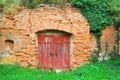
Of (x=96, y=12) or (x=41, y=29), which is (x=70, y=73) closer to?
(x=41, y=29)

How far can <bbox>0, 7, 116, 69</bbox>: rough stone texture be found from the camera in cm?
1409

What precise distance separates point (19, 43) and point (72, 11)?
2.57m

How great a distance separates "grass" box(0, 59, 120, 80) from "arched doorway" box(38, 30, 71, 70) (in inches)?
37.3

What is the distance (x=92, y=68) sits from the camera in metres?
13.7

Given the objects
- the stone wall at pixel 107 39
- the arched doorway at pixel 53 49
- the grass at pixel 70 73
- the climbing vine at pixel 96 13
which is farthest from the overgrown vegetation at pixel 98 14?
the arched doorway at pixel 53 49

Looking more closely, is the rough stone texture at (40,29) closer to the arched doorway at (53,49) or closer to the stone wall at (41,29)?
the stone wall at (41,29)

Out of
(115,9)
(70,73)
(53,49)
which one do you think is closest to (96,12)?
(115,9)

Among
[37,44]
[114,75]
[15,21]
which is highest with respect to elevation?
[15,21]

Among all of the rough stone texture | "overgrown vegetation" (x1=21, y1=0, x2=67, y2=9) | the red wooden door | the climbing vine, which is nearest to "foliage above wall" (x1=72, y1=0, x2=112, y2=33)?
the climbing vine

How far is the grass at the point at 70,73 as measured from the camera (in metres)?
12.8

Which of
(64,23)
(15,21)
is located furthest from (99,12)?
(15,21)

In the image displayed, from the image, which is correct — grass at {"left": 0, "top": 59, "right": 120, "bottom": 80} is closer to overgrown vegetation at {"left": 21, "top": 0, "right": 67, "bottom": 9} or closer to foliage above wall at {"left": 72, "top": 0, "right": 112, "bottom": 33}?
foliage above wall at {"left": 72, "top": 0, "right": 112, "bottom": 33}

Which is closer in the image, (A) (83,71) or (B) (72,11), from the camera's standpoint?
(A) (83,71)

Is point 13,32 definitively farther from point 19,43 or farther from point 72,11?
point 72,11
